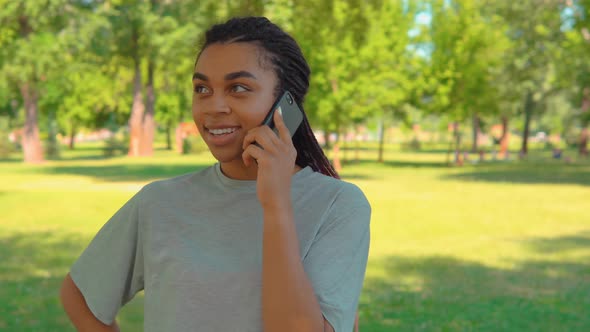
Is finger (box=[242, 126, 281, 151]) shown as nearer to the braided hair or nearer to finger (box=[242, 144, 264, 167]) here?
finger (box=[242, 144, 264, 167])

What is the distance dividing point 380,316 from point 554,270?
15.3ft

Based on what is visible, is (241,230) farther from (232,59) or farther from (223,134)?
(232,59)

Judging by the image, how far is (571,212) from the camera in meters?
21.3

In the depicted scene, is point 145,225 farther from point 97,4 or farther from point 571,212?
point 97,4

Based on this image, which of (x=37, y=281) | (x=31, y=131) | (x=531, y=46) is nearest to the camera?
(x=37, y=281)

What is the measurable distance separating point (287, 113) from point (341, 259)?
414 mm

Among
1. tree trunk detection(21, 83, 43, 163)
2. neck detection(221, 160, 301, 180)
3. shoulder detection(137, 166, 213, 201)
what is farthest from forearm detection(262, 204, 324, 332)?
tree trunk detection(21, 83, 43, 163)

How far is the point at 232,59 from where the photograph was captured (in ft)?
6.67

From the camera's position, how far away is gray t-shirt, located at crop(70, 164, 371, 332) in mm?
1921

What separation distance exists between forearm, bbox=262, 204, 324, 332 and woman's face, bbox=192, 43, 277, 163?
0.31 m

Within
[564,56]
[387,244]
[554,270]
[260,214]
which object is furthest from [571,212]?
[260,214]

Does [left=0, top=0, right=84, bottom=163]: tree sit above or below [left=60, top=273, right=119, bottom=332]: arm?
above

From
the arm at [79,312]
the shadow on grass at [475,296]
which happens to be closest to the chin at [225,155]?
the arm at [79,312]

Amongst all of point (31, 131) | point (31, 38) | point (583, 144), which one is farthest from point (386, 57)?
point (583, 144)
